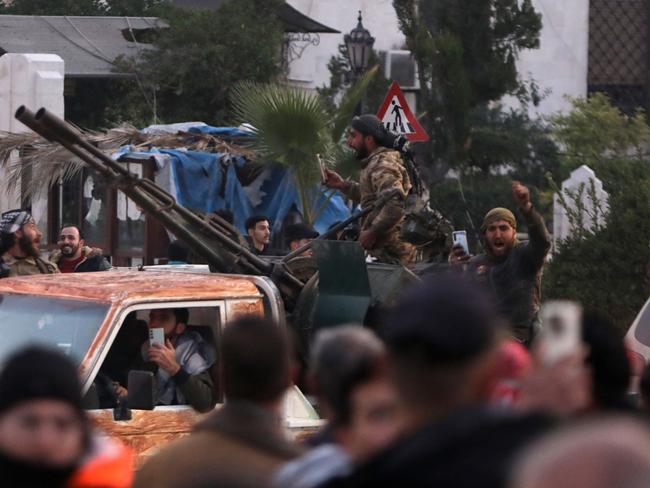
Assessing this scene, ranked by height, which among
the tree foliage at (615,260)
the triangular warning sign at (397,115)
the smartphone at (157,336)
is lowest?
the tree foliage at (615,260)

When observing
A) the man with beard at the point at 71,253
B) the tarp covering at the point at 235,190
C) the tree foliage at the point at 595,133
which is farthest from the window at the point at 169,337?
the tree foliage at the point at 595,133

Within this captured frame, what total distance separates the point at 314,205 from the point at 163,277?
10.6 metres

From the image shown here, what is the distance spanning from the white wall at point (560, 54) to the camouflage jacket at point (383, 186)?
36.0m

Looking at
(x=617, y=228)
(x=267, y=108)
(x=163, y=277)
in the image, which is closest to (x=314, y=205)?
(x=267, y=108)

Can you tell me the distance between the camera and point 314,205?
18.3 m

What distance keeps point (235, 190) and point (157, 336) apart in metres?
12.4

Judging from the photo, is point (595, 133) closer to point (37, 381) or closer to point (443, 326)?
point (37, 381)

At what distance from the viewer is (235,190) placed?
19547 millimetres

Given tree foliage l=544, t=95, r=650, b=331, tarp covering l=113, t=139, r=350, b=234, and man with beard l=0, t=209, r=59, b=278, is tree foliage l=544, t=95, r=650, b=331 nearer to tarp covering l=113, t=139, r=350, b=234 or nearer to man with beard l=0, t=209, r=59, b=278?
tarp covering l=113, t=139, r=350, b=234

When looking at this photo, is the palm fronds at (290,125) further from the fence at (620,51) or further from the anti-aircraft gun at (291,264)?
the fence at (620,51)

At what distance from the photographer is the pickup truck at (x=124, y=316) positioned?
7035 mm

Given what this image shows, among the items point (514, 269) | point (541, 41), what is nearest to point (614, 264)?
point (514, 269)

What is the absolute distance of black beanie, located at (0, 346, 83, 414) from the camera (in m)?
3.47

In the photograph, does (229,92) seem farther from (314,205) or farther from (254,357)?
(254,357)
